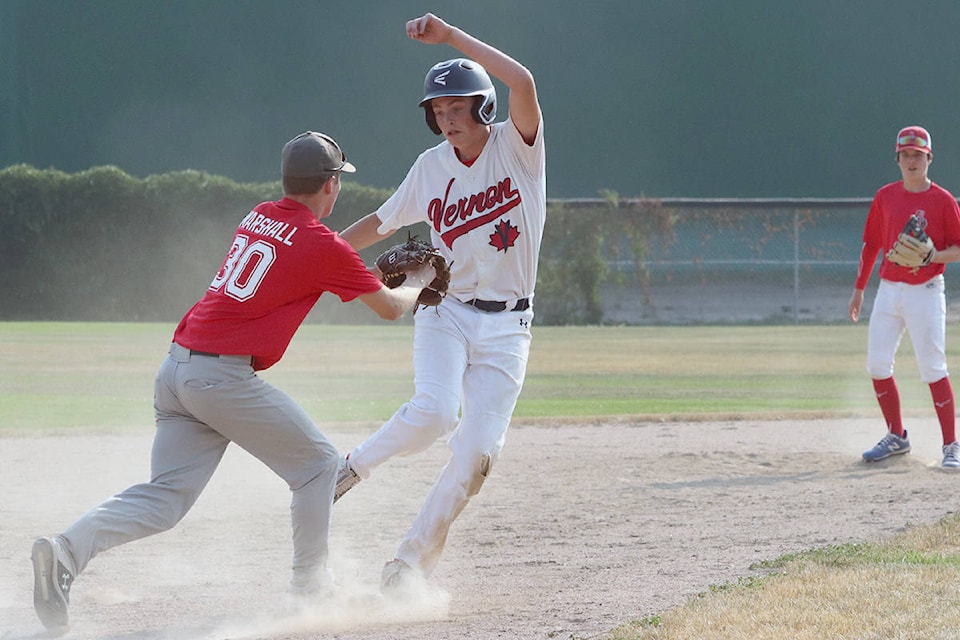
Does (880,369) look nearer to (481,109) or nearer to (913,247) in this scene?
(913,247)

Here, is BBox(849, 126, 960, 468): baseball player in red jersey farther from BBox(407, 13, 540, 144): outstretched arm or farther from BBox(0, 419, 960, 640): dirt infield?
BBox(407, 13, 540, 144): outstretched arm

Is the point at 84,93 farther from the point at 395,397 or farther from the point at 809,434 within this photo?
the point at 809,434

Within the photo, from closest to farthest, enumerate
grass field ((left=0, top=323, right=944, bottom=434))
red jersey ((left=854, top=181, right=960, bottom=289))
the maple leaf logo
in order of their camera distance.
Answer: the maple leaf logo → red jersey ((left=854, top=181, right=960, bottom=289)) → grass field ((left=0, top=323, right=944, bottom=434))

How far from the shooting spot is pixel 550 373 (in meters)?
15.8

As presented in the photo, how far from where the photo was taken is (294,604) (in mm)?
4430

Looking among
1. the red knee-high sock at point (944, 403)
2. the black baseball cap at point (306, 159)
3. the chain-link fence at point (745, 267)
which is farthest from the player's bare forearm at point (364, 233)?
the chain-link fence at point (745, 267)

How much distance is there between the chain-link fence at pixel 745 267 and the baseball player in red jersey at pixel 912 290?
1500cm

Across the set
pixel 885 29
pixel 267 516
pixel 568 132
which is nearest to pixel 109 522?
pixel 267 516

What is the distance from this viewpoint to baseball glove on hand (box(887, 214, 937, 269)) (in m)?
7.62

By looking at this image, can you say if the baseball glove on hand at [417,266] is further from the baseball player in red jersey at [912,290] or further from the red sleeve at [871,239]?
the red sleeve at [871,239]

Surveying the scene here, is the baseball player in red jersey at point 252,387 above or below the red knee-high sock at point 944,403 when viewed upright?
above

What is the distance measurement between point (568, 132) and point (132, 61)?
9.08m

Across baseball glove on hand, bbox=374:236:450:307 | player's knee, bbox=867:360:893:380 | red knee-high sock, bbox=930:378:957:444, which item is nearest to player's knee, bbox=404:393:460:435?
baseball glove on hand, bbox=374:236:450:307

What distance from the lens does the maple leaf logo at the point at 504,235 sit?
4.93m
